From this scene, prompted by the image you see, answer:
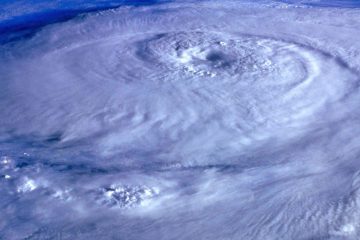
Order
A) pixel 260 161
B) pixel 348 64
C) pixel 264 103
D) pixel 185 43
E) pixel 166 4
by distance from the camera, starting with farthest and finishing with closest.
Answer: pixel 166 4
pixel 185 43
pixel 348 64
pixel 264 103
pixel 260 161

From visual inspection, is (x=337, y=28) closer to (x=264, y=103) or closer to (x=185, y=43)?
(x=185, y=43)

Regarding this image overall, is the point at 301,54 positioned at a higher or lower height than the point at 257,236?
higher

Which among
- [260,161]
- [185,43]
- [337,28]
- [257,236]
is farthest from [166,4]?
[257,236]

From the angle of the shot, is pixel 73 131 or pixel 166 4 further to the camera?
pixel 166 4

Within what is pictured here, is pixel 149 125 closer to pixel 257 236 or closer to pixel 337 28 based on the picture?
pixel 257 236

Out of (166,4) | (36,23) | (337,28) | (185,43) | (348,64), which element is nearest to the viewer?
(348,64)

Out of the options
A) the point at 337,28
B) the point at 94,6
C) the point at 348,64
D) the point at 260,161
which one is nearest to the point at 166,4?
the point at 94,6
